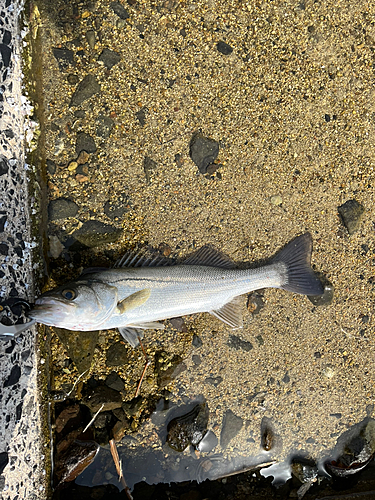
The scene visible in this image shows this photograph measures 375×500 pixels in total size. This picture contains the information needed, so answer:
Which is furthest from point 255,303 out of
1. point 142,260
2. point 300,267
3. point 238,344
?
point 142,260

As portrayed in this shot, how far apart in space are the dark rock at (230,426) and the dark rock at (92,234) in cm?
250

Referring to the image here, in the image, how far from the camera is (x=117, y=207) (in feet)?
11.4

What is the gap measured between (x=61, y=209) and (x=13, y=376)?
68.8 inches

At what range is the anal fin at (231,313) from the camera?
349cm

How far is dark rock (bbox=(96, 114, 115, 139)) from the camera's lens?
3.40 metres

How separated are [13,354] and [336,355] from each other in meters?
3.56

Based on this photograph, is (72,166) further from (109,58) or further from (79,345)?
(79,345)

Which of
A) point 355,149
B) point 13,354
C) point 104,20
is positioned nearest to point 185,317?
point 13,354

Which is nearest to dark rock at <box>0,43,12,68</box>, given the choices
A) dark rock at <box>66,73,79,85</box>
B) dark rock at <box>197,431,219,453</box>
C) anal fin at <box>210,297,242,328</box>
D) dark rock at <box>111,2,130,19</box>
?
dark rock at <box>66,73,79,85</box>

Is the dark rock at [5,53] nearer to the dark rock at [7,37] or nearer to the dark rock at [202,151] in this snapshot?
the dark rock at [7,37]

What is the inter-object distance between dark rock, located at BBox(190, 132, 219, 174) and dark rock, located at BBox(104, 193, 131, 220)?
889mm

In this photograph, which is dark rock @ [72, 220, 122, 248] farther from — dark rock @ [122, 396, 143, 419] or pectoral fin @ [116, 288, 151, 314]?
dark rock @ [122, 396, 143, 419]

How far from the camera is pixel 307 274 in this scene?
138 inches

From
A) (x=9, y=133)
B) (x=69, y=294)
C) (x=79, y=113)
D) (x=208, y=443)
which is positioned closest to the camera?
(x=69, y=294)
